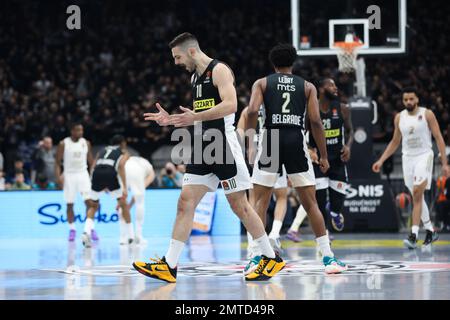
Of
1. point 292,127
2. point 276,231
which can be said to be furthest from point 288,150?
point 276,231

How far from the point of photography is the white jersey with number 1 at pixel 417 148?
12.8 m

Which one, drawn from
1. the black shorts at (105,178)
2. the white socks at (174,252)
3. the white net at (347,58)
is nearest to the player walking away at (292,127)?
the white socks at (174,252)

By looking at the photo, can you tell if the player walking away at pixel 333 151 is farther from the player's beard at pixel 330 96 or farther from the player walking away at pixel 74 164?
the player walking away at pixel 74 164

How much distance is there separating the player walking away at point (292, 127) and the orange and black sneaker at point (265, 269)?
0.61 m

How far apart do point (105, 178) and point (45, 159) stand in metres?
6.72

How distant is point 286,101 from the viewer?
8.87 meters

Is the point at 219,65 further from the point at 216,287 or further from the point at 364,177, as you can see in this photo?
the point at 364,177

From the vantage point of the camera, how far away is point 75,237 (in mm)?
17328

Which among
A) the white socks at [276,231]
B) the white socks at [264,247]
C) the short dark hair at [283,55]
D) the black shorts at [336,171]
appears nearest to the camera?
the white socks at [264,247]

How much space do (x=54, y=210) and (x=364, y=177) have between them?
21.2ft

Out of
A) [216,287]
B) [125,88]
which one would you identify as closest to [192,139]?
[216,287]

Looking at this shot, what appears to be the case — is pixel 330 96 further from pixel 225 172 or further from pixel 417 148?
pixel 225 172

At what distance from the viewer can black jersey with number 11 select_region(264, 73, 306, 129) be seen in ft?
29.1

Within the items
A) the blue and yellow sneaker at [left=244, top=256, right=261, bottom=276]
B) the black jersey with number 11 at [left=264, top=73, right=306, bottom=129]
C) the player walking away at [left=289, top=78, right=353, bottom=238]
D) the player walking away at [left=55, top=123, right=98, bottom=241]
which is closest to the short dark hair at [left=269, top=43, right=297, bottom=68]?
the black jersey with number 11 at [left=264, top=73, right=306, bottom=129]
